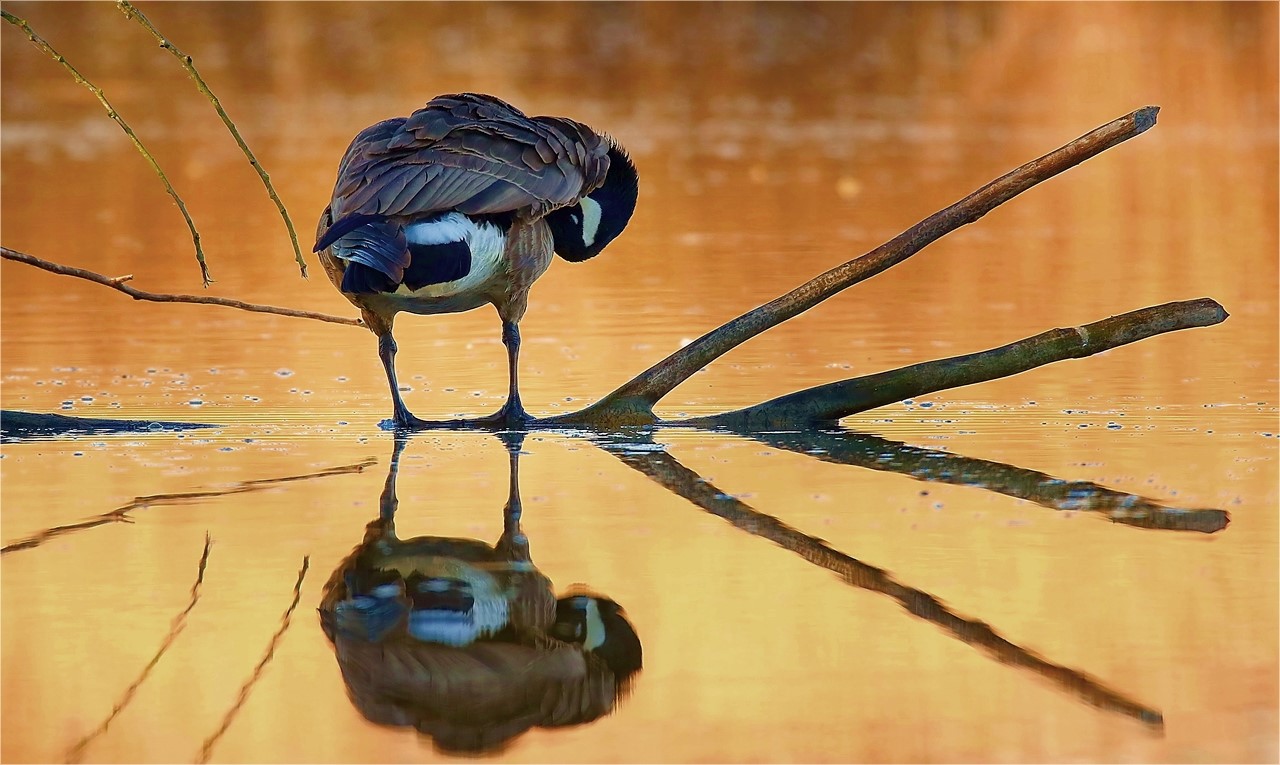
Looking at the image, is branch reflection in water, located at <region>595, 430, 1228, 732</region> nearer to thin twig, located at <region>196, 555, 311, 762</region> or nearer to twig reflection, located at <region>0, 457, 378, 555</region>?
twig reflection, located at <region>0, 457, 378, 555</region>

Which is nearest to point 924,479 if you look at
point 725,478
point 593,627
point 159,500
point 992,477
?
point 992,477

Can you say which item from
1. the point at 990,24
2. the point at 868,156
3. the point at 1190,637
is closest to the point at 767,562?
the point at 1190,637

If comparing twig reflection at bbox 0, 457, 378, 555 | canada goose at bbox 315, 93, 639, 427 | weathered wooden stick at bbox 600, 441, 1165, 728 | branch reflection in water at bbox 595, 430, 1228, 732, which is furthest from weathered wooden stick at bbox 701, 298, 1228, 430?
twig reflection at bbox 0, 457, 378, 555

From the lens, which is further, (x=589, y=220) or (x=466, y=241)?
(x=589, y=220)

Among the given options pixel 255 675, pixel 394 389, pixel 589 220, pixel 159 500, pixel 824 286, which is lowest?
pixel 255 675

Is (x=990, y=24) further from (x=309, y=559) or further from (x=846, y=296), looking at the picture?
(x=309, y=559)

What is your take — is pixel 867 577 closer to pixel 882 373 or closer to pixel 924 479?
pixel 924 479
